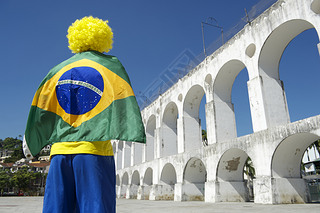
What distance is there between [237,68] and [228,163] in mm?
6124


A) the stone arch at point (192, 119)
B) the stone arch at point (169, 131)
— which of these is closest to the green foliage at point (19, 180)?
the stone arch at point (169, 131)

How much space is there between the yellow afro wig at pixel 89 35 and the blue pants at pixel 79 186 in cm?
132

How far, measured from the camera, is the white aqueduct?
11148mm

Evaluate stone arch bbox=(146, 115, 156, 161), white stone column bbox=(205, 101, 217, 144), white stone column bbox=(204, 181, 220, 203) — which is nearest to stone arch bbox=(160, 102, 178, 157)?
stone arch bbox=(146, 115, 156, 161)

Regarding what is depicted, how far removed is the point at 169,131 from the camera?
2298 centimetres

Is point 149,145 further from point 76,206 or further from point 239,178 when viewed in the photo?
point 76,206

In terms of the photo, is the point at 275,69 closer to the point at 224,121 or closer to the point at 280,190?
the point at 224,121

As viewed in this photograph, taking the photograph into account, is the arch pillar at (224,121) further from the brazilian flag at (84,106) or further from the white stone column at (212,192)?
the brazilian flag at (84,106)

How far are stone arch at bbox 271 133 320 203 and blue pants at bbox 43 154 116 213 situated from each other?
10492mm

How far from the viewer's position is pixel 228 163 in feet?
48.2

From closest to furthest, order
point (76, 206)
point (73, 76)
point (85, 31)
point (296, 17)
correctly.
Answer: point (76, 206) < point (73, 76) < point (85, 31) < point (296, 17)

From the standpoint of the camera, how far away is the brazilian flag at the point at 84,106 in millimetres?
2355

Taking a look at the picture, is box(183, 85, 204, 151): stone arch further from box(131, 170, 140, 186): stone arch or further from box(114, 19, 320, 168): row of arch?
box(131, 170, 140, 186): stone arch


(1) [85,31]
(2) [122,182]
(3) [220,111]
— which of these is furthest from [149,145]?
(1) [85,31]
